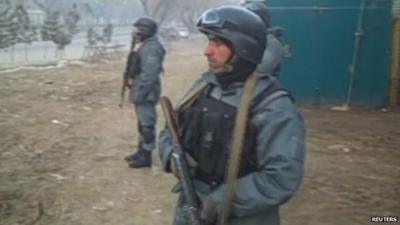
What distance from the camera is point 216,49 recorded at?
1982 mm

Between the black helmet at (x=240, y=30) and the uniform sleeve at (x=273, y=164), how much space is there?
0.22 metres

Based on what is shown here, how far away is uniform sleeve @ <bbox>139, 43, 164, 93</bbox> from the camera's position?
5.31 metres

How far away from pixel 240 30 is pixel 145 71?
11.4ft

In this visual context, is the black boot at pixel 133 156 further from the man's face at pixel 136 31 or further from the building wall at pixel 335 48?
the building wall at pixel 335 48

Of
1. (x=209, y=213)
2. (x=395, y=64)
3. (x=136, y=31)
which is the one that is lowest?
(x=395, y=64)

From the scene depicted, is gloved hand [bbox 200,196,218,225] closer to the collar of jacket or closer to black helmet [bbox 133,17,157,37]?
the collar of jacket

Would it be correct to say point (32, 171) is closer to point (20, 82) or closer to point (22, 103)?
point (22, 103)

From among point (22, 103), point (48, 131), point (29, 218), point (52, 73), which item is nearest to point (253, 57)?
point (29, 218)

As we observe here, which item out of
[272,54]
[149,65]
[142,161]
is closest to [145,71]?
[149,65]

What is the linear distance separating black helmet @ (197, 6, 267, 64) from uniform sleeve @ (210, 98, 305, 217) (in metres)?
0.22

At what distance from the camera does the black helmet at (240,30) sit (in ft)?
6.35

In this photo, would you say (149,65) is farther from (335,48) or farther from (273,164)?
(335,48)

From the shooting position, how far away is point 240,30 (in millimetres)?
1938

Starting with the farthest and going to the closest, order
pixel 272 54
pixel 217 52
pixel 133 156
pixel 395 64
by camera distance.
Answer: pixel 395 64 < pixel 133 156 < pixel 272 54 < pixel 217 52
